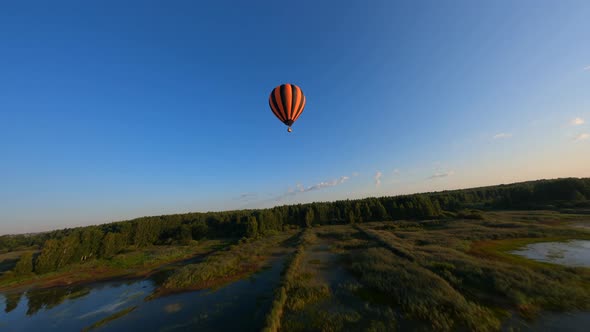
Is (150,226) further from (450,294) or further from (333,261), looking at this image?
(450,294)

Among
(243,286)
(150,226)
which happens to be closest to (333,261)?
(243,286)

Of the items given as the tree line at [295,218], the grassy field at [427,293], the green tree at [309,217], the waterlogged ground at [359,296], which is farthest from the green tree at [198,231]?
the grassy field at [427,293]

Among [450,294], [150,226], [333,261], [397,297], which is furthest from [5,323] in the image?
[150,226]

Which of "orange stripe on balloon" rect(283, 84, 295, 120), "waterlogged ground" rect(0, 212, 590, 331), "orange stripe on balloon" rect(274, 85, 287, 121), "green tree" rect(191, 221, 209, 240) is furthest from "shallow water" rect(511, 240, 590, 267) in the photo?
"green tree" rect(191, 221, 209, 240)

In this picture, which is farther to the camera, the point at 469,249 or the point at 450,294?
the point at 469,249

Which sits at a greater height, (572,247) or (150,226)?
(150,226)

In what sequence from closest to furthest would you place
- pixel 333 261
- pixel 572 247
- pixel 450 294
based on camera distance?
pixel 450 294
pixel 572 247
pixel 333 261

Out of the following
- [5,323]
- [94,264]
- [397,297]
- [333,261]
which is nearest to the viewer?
[397,297]
